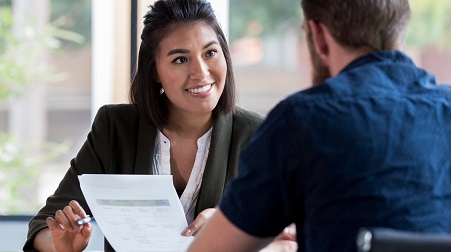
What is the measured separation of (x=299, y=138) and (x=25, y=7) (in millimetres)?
3498

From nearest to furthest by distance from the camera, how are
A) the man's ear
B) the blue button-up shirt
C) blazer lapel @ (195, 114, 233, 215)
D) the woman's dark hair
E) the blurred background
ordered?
the blue button-up shirt < the man's ear < blazer lapel @ (195, 114, 233, 215) < the woman's dark hair < the blurred background

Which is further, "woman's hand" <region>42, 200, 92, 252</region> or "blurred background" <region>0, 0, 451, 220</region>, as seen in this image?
"blurred background" <region>0, 0, 451, 220</region>

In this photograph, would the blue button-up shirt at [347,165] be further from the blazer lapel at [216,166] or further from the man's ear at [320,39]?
the blazer lapel at [216,166]

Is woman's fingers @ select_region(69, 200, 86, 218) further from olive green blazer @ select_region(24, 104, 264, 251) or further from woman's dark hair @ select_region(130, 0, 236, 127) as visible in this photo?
woman's dark hair @ select_region(130, 0, 236, 127)

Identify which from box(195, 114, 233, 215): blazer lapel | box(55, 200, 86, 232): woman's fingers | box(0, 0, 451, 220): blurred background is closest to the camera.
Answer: box(55, 200, 86, 232): woman's fingers

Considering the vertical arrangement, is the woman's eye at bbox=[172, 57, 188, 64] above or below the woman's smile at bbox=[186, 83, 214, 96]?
above

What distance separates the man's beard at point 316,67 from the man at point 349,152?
3 centimetres

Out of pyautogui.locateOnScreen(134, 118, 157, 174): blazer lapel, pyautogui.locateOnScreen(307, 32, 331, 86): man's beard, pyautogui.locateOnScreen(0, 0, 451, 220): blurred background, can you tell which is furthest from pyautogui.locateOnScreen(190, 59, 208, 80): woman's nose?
pyautogui.locateOnScreen(0, 0, 451, 220): blurred background

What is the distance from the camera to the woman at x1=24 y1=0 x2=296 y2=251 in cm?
236

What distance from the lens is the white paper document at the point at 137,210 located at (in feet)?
6.31

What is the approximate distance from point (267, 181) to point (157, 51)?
1.22 metres

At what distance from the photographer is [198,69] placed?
2.35 meters

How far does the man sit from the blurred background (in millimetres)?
2445

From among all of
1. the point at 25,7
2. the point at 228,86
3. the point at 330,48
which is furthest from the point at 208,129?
the point at 25,7
